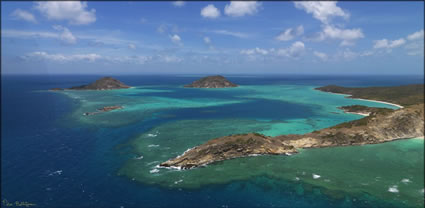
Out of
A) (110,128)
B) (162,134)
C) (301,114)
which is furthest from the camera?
(301,114)

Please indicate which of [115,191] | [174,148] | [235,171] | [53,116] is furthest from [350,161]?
[53,116]

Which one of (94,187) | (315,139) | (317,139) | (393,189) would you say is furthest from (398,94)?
(94,187)

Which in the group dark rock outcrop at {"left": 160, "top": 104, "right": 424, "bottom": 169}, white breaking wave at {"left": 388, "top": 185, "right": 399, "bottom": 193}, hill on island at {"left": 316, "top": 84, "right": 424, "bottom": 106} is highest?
hill on island at {"left": 316, "top": 84, "right": 424, "bottom": 106}

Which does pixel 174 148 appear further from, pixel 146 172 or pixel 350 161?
pixel 350 161

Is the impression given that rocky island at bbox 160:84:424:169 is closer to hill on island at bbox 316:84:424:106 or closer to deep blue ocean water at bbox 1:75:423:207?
deep blue ocean water at bbox 1:75:423:207

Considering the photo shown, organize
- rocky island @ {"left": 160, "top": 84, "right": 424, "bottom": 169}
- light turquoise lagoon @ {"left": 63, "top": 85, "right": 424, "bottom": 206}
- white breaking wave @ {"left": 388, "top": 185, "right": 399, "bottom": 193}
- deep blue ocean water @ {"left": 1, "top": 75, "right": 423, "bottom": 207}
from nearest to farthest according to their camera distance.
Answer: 1. deep blue ocean water @ {"left": 1, "top": 75, "right": 423, "bottom": 207}
2. white breaking wave @ {"left": 388, "top": 185, "right": 399, "bottom": 193}
3. light turquoise lagoon @ {"left": 63, "top": 85, "right": 424, "bottom": 206}
4. rocky island @ {"left": 160, "top": 84, "right": 424, "bottom": 169}

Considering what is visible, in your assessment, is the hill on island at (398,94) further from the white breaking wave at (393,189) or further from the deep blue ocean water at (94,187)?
the deep blue ocean water at (94,187)

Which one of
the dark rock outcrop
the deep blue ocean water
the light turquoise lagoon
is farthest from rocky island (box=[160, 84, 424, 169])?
the deep blue ocean water

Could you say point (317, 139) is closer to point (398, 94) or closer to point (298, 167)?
point (298, 167)
